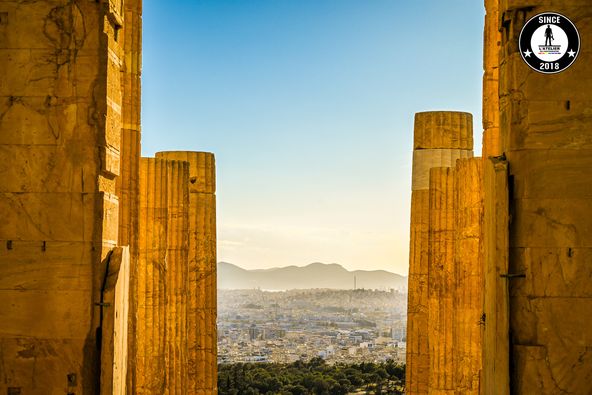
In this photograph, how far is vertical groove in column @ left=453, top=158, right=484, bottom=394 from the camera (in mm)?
17781

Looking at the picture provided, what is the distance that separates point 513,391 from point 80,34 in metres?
5.94

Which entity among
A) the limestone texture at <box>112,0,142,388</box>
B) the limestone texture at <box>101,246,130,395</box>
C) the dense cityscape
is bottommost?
the dense cityscape

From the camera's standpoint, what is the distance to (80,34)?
1008 cm

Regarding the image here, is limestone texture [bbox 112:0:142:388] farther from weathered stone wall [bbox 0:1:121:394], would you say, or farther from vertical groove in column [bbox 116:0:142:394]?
weathered stone wall [bbox 0:1:121:394]

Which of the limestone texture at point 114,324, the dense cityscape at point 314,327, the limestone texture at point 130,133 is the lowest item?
the dense cityscape at point 314,327

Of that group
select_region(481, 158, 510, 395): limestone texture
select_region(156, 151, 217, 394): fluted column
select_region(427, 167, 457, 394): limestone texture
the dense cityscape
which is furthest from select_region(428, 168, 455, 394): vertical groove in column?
the dense cityscape

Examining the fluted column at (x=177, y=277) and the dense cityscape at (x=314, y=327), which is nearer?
the fluted column at (x=177, y=277)

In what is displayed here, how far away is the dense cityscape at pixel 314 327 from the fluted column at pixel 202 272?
33723 mm

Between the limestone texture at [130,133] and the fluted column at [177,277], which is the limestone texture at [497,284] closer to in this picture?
the limestone texture at [130,133]

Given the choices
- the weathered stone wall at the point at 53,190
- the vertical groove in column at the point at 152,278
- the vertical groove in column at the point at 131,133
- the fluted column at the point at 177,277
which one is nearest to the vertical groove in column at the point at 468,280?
the fluted column at the point at 177,277

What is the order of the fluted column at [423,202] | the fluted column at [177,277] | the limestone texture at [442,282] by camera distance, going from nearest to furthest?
1. the fluted column at [177,277]
2. the limestone texture at [442,282]
3. the fluted column at [423,202]

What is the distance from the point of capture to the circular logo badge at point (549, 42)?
1012 centimetres

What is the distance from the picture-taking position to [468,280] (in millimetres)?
18266

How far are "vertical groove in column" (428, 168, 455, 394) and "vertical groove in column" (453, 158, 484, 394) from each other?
76 cm
